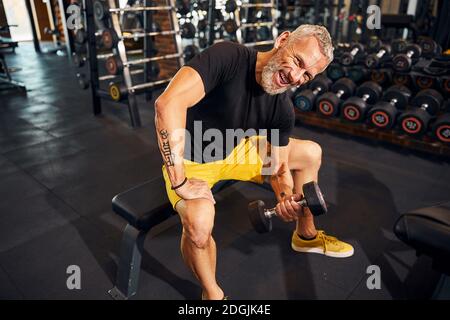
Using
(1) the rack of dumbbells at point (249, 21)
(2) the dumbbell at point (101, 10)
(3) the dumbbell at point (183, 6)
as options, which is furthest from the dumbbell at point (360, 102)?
(2) the dumbbell at point (101, 10)

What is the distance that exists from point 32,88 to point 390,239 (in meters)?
4.62

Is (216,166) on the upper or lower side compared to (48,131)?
upper

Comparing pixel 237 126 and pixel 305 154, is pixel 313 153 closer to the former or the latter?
pixel 305 154

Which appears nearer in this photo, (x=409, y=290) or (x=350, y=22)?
(x=409, y=290)

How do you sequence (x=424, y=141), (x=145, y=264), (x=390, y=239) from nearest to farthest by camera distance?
(x=145, y=264) → (x=390, y=239) → (x=424, y=141)

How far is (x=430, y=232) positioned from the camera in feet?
2.67

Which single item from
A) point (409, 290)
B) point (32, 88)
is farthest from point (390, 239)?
point (32, 88)

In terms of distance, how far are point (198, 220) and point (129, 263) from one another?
1.19ft

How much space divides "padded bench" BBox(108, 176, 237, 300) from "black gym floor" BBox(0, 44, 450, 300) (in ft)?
0.26

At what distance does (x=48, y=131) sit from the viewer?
2.96 metres

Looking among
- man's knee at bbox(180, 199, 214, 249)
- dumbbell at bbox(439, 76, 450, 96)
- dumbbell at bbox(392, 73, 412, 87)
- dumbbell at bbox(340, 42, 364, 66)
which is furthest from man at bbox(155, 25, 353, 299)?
dumbbell at bbox(392, 73, 412, 87)

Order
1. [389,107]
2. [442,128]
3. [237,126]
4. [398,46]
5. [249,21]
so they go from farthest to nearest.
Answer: [249,21], [398,46], [389,107], [442,128], [237,126]

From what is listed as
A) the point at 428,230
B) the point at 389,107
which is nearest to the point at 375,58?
the point at 389,107
